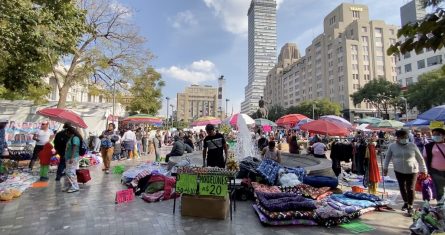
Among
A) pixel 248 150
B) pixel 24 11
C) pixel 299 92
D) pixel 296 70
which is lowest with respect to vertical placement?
pixel 248 150

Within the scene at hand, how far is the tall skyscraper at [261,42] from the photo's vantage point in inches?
7042

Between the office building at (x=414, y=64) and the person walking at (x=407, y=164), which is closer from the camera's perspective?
the person walking at (x=407, y=164)

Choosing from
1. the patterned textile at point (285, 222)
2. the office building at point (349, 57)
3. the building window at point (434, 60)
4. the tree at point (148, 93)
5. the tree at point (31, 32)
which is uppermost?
the office building at point (349, 57)

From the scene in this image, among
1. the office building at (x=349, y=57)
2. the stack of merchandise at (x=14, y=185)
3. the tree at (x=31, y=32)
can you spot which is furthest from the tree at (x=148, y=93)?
the office building at (x=349, y=57)

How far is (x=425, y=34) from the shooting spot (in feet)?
8.48

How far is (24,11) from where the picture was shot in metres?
8.25

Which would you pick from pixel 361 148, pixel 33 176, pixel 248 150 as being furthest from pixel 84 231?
pixel 248 150

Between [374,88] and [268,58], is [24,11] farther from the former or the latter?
[268,58]

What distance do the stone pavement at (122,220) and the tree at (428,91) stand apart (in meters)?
39.2

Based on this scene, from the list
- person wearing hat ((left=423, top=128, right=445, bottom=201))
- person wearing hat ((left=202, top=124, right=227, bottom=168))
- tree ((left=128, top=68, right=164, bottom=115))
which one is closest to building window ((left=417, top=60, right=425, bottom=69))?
tree ((left=128, top=68, right=164, bottom=115))

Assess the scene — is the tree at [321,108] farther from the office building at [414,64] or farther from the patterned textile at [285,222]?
the patterned textile at [285,222]

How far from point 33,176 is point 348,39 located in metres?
81.7

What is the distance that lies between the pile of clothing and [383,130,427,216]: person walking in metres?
0.60

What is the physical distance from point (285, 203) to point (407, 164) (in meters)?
2.64
